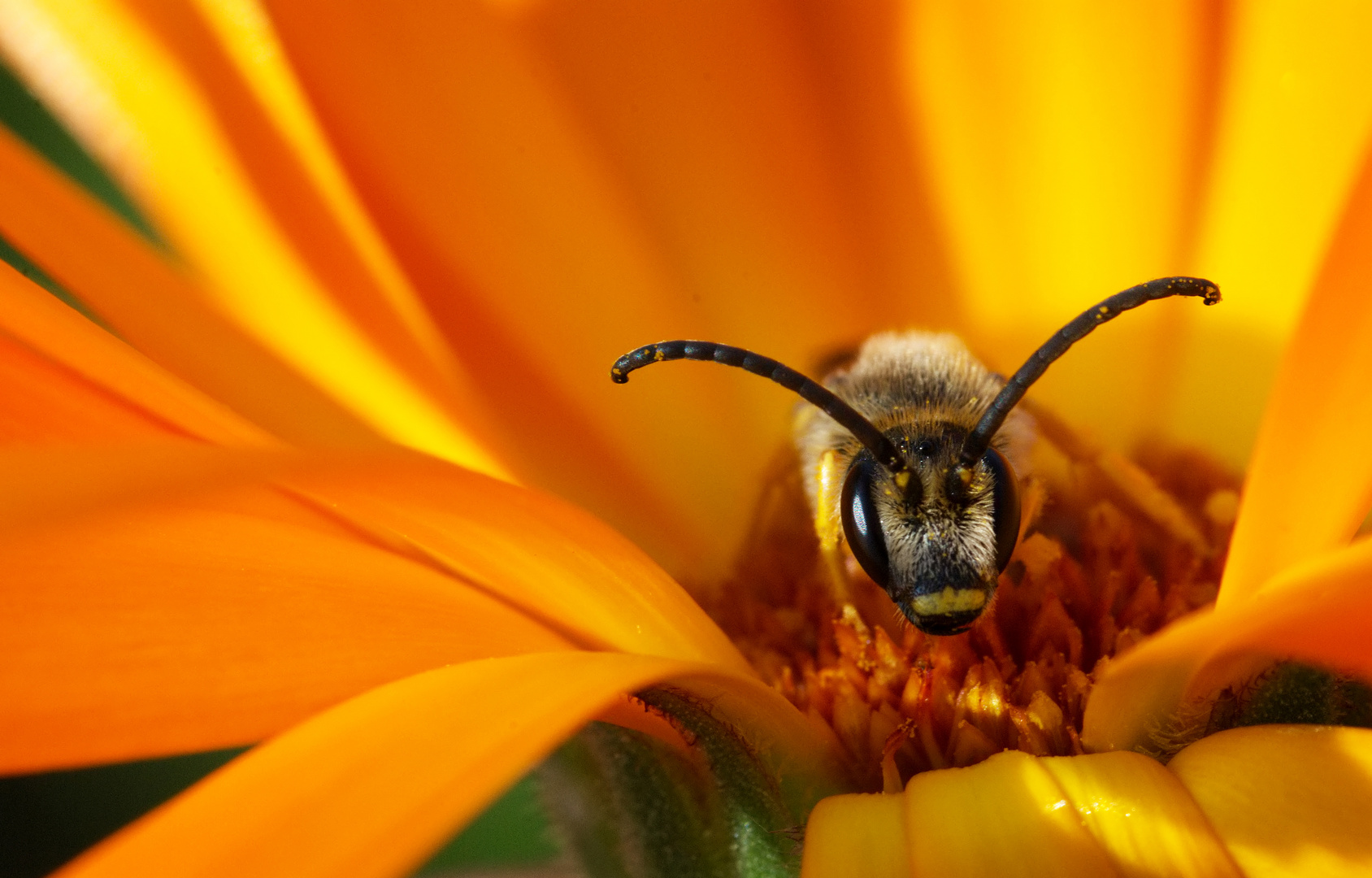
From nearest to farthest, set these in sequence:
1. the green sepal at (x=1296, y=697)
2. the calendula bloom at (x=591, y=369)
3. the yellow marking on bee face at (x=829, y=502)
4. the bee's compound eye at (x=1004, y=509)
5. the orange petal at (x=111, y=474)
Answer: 1. the orange petal at (x=111, y=474)
2. the calendula bloom at (x=591, y=369)
3. the green sepal at (x=1296, y=697)
4. the bee's compound eye at (x=1004, y=509)
5. the yellow marking on bee face at (x=829, y=502)

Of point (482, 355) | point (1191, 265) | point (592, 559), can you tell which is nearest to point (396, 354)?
point (482, 355)

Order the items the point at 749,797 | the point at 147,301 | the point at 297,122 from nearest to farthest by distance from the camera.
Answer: the point at 749,797
the point at 147,301
the point at 297,122

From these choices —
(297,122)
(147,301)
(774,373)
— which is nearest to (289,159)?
(297,122)

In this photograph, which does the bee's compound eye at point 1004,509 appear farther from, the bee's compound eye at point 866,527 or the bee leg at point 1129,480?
the bee leg at point 1129,480

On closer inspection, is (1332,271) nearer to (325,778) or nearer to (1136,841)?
(1136,841)

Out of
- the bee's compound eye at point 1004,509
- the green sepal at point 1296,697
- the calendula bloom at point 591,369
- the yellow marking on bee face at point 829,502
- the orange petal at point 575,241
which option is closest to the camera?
the calendula bloom at point 591,369

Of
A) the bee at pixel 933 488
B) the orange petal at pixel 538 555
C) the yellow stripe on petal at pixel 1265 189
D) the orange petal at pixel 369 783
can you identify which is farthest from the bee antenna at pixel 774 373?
the yellow stripe on petal at pixel 1265 189

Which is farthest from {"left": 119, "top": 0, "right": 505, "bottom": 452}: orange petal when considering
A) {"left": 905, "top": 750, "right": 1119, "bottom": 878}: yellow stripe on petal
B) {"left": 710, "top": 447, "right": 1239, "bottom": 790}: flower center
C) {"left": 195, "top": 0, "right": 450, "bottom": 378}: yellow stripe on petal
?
{"left": 905, "top": 750, "right": 1119, "bottom": 878}: yellow stripe on petal

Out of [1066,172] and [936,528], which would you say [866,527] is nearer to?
[936,528]
